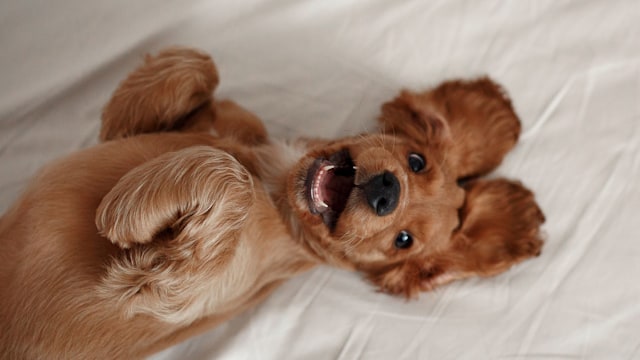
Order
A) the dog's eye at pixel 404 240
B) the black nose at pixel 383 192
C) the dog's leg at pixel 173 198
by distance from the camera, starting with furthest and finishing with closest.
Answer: the dog's eye at pixel 404 240 → the black nose at pixel 383 192 → the dog's leg at pixel 173 198

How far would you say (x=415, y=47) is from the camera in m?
2.88

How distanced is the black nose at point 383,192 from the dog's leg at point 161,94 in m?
0.79

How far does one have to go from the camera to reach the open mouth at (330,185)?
7.07 ft

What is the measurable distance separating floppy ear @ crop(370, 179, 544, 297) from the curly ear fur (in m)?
0.86

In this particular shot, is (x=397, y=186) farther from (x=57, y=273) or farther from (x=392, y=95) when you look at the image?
(x=57, y=273)

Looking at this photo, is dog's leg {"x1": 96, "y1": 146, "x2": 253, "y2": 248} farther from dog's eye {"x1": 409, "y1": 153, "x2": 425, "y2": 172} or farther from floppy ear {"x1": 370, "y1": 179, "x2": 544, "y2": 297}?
floppy ear {"x1": 370, "y1": 179, "x2": 544, "y2": 297}

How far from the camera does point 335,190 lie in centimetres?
225

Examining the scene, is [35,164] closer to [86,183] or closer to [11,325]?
[86,183]

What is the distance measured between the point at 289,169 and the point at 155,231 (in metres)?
0.61

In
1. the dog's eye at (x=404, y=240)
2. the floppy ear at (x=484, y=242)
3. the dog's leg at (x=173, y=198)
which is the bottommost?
the floppy ear at (x=484, y=242)

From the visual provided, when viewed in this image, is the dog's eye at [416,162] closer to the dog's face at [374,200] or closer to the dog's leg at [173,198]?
the dog's face at [374,200]

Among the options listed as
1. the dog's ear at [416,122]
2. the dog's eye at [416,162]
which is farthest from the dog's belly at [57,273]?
the dog's ear at [416,122]

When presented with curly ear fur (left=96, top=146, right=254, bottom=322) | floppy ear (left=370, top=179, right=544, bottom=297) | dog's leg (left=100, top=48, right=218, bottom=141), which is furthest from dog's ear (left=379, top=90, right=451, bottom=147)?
curly ear fur (left=96, top=146, right=254, bottom=322)

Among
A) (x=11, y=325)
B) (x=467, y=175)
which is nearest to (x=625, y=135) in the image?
(x=467, y=175)
